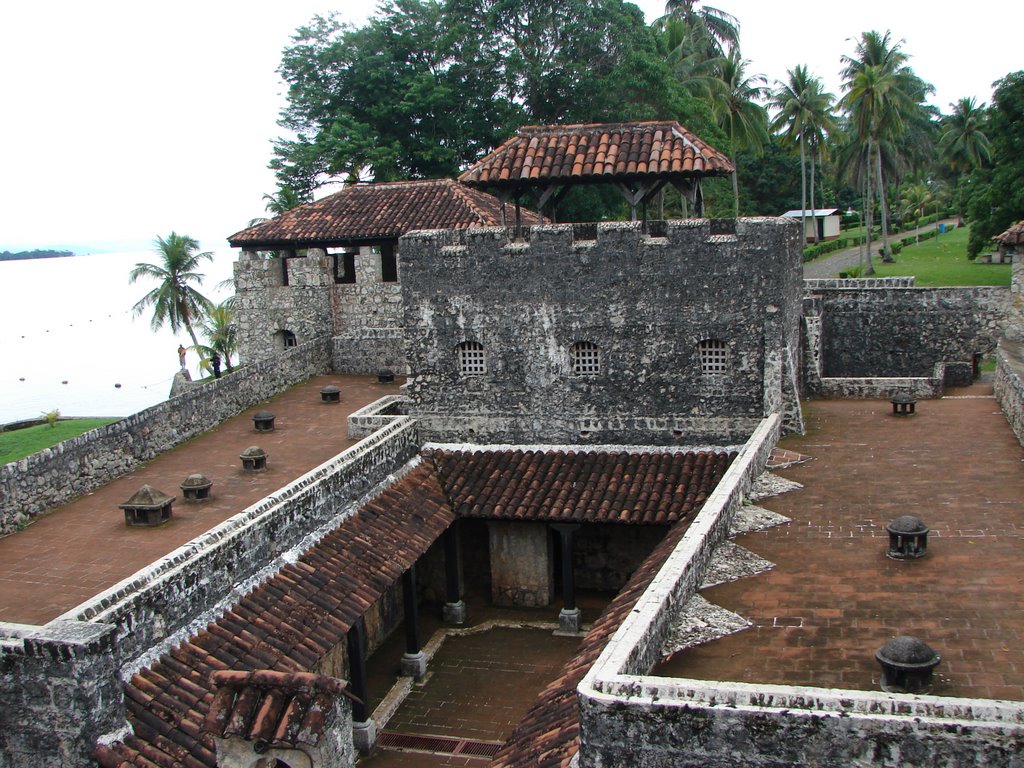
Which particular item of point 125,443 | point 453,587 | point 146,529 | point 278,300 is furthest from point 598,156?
point 278,300

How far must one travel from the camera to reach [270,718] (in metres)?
9.95

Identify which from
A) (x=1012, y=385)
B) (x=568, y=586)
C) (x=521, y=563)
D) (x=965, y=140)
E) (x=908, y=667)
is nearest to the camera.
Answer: (x=908, y=667)

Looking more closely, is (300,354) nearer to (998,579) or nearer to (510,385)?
(510,385)

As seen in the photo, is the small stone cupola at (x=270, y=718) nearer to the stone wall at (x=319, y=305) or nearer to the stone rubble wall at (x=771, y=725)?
the stone rubble wall at (x=771, y=725)

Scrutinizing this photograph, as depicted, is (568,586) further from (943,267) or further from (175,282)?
(943,267)

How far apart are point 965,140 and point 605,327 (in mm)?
61143

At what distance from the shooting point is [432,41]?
4209cm

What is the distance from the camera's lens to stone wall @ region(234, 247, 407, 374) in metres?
31.3

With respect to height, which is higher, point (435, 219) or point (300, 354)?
point (435, 219)

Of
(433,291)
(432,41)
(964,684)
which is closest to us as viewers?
(964,684)

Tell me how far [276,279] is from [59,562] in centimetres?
1796

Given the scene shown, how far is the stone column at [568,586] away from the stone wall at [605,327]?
8.06 ft

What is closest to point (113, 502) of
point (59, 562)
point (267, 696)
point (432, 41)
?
point (59, 562)

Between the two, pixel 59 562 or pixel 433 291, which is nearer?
pixel 59 562
